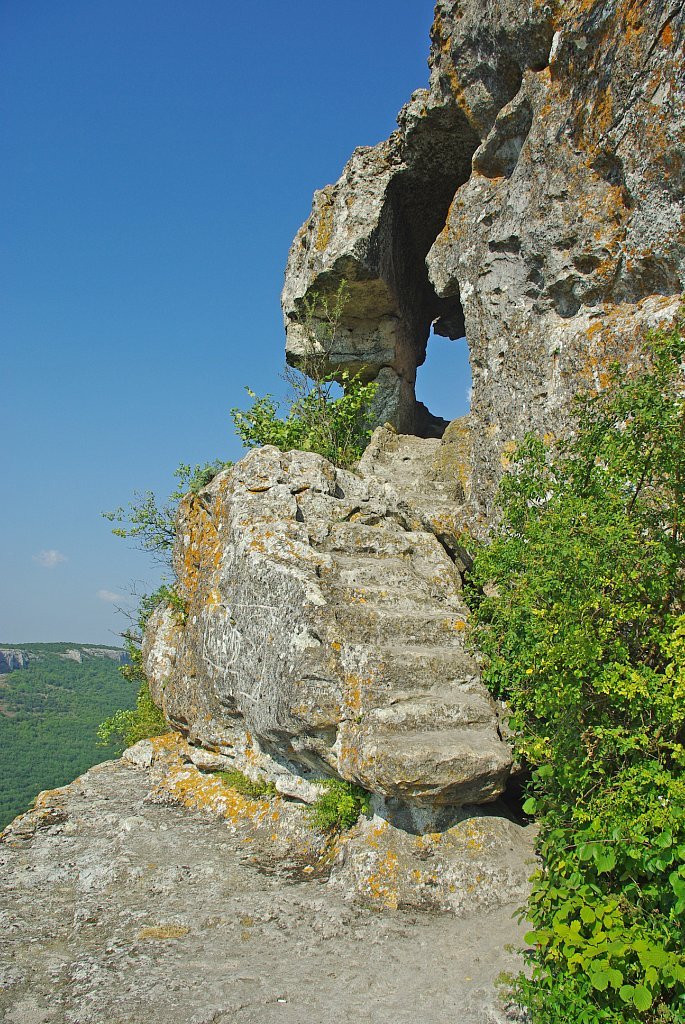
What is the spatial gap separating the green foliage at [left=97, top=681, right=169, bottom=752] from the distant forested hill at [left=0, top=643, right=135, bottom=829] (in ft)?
57.4

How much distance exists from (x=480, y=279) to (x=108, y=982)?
10310 millimetres

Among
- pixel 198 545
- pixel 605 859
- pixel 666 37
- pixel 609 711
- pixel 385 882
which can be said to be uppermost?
pixel 666 37

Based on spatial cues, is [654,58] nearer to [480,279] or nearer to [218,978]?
[480,279]

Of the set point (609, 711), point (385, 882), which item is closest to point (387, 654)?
point (385, 882)

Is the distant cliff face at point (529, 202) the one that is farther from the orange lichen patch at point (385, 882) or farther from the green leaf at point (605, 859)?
the green leaf at point (605, 859)

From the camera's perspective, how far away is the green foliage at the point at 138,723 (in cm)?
1140

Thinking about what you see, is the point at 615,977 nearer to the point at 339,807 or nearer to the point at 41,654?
the point at 339,807

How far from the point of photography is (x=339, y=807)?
7250 millimetres

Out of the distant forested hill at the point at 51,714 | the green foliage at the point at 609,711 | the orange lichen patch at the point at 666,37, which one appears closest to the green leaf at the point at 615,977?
the green foliage at the point at 609,711

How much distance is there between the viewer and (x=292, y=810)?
26.3 ft

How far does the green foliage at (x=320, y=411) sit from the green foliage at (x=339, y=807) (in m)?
6.36

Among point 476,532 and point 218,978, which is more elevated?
point 476,532

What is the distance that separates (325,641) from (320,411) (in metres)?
7.08

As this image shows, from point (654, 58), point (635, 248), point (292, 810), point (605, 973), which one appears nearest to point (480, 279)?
point (635, 248)
